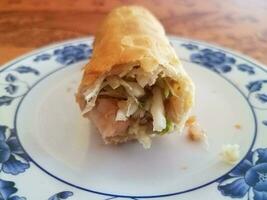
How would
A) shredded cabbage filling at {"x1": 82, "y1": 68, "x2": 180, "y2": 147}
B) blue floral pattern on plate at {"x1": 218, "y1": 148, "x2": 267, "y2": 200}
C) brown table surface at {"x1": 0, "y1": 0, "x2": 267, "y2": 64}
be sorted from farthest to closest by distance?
brown table surface at {"x1": 0, "y1": 0, "x2": 267, "y2": 64} → shredded cabbage filling at {"x1": 82, "y1": 68, "x2": 180, "y2": 147} → blue floral pattern on plate at {"x1": 218, "y1": 148, "x2": 267, "y2": 200}

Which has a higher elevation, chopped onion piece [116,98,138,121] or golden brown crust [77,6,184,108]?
golden brown crust [77,6,184,108]

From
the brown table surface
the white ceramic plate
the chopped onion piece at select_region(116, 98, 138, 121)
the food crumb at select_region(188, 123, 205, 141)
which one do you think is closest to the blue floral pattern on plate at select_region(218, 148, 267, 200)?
the white ceramic plate

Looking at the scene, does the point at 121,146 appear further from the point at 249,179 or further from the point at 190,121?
the point at 249,179

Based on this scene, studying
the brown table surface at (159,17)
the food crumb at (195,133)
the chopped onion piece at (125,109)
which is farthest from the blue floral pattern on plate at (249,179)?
the brown table surface at (159,17)

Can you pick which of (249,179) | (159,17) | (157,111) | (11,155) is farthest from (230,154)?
(159,17)

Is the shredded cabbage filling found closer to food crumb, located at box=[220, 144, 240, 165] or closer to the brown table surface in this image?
food crumb, located at box=[220, 144, 240, 165]

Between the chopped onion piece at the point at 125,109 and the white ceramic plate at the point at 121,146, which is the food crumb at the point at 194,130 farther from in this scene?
the chopped onion piece at the point at 125,109

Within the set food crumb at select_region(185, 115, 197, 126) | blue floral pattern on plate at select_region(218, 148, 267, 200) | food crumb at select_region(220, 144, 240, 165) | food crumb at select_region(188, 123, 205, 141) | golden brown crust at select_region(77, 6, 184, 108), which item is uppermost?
golden brown crust at select_region(77, 6, 184, 108)
